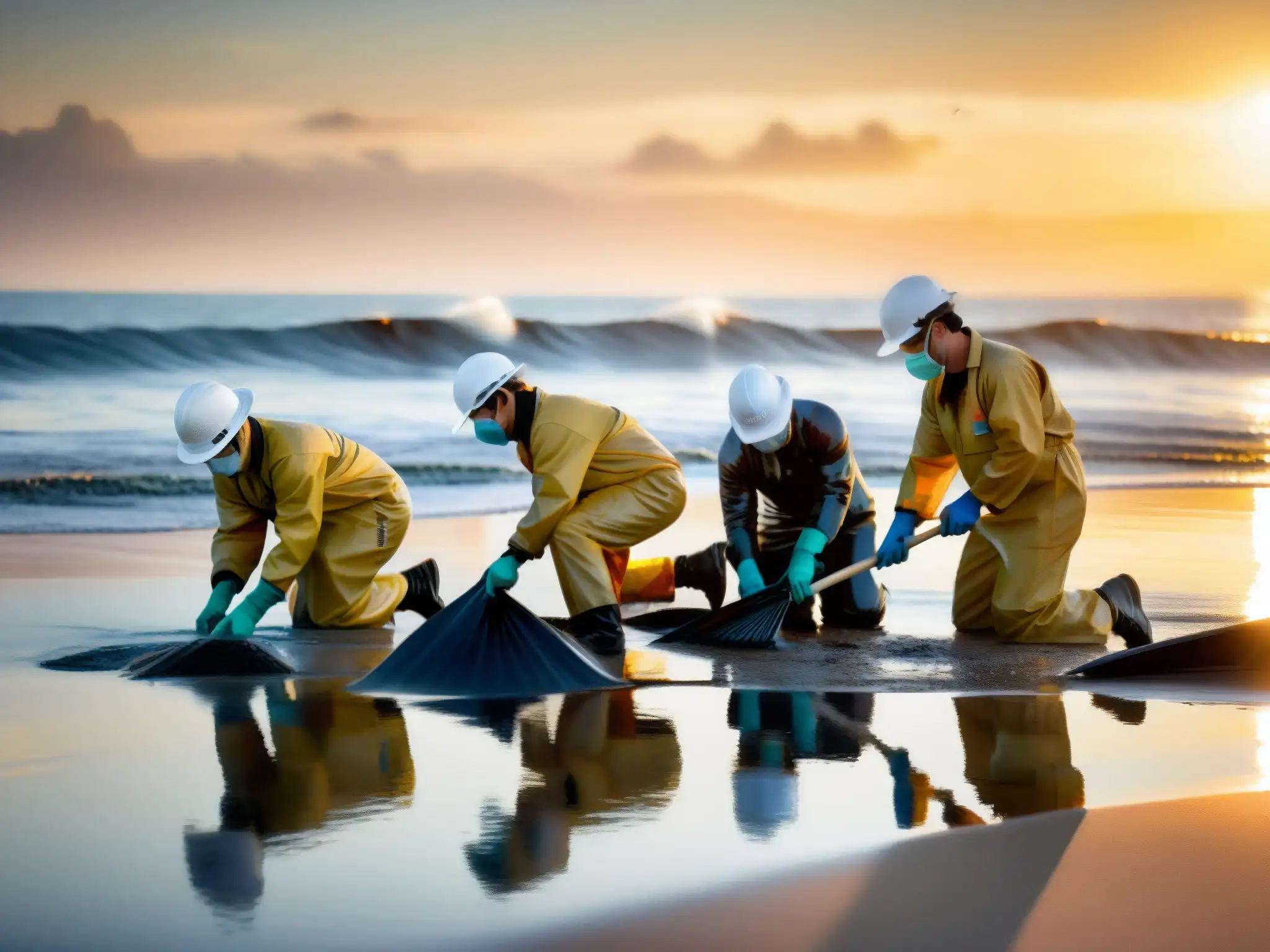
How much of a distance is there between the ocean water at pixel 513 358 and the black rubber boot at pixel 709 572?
4.07 meters

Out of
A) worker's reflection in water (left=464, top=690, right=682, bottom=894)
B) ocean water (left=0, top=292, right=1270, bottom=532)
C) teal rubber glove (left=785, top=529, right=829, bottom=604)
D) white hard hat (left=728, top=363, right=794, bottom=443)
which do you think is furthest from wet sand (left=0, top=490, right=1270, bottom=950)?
ocean water (left=0, top=292, right=1270, bottom=532)

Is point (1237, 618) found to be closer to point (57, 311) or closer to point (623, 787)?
point (623, 787)

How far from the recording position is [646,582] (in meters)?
7.18

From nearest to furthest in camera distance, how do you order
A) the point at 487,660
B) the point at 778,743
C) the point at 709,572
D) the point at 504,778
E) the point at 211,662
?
the point at 504,778
the point at 778,743
the point at 487,660
the point at 211,662
the point at 709,572

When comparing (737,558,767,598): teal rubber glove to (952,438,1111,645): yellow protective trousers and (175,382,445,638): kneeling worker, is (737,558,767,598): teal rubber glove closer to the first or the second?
(952,438,1111,645): yellow protective trousers

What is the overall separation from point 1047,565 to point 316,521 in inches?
116

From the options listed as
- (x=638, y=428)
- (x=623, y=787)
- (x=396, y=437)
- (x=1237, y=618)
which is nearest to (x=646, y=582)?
(x=638, y=428)

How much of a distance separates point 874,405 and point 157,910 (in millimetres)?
17686

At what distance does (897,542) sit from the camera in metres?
6.09

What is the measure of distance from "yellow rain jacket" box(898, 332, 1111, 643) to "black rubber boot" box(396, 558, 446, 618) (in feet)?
6.96

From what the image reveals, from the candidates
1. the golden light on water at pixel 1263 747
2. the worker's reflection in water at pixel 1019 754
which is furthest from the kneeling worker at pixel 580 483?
the golden light on water at pixel 1263 747

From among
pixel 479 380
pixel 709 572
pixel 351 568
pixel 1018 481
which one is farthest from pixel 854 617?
pixel 351 568

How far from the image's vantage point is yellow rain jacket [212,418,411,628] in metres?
5.92

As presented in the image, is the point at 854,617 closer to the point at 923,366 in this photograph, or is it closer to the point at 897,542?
the point at 897,542
